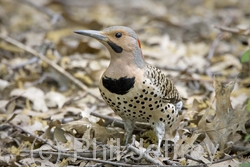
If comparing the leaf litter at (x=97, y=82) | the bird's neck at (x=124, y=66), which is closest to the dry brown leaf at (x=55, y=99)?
the leaf litter at (x=97, y=82)

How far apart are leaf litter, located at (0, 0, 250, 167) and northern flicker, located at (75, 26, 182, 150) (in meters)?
0.31

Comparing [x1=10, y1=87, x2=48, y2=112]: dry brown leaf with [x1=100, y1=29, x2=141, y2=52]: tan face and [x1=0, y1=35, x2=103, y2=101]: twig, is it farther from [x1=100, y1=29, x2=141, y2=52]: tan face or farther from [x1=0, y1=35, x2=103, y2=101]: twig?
[x1=100, y1=29, x2=141, y2=52]: tan face

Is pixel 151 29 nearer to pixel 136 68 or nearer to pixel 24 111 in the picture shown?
pixel 24 111

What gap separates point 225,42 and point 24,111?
179 inches

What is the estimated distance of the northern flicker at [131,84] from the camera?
458 cm

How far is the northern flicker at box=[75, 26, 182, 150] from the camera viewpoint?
4578 millimetres

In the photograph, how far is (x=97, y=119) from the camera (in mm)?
5684

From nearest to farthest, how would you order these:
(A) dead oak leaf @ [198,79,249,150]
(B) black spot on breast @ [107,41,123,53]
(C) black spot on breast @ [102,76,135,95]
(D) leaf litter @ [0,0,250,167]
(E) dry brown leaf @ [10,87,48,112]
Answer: (C) black spot on breast @ [102,76,135,95] → (B) black spot on breast @ [107,41,123,53] → (D) leaf litter @ [0,0,250,167] → (A) dead oak leaf @ [198,79,249,150] → (E) dry brown leaf @ [10,87,48,112]

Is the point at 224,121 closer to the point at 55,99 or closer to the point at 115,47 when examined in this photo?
the point at 115,47

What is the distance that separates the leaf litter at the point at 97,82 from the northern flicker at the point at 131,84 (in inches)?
12.3

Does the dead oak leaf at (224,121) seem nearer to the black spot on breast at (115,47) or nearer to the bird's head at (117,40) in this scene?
the bird's head at (117,40)

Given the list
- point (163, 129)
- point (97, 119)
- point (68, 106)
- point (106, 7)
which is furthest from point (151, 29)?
point (163, 129)

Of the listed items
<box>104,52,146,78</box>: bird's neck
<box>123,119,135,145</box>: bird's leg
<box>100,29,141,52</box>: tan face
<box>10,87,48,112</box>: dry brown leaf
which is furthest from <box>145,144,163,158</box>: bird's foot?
<box>10,87,48,112</box>: dry brown leaf

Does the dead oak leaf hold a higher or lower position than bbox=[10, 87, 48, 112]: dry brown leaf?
lower
